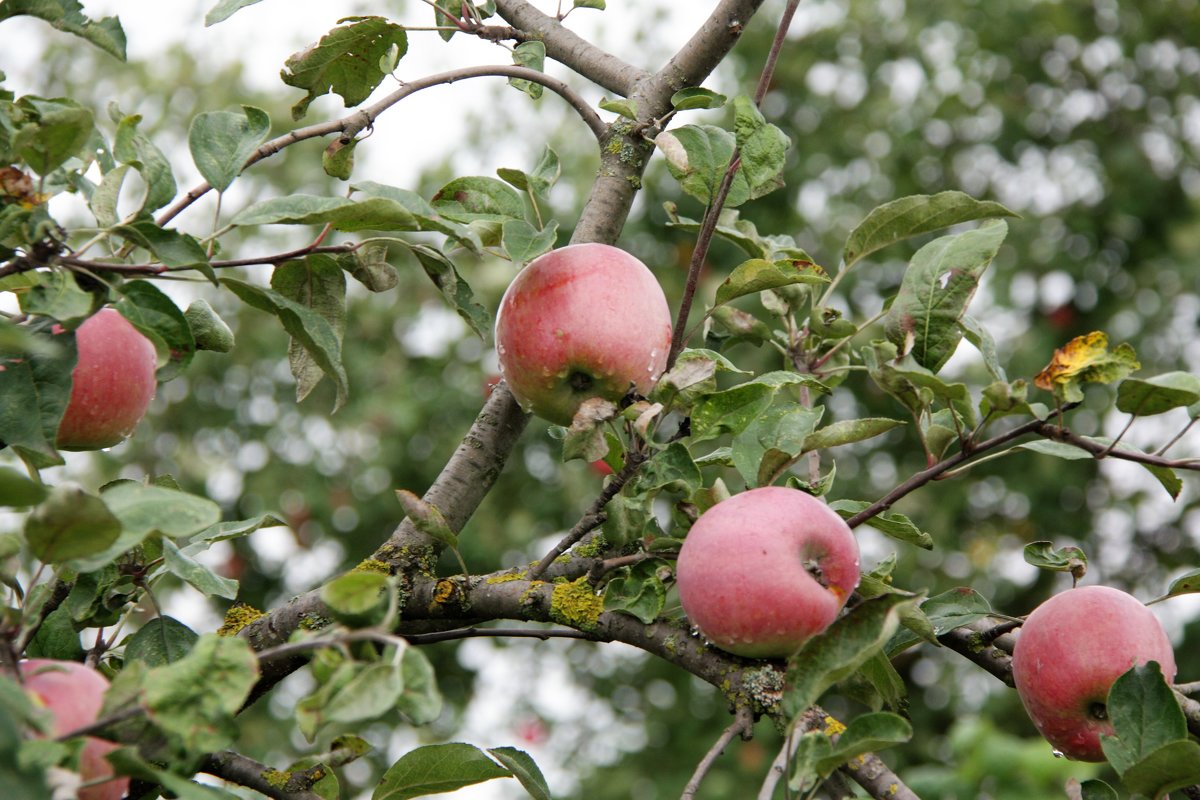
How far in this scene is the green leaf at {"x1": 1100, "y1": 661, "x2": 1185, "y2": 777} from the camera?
2.39 feet

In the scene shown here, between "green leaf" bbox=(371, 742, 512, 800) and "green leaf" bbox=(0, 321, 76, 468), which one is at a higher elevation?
"green leaf" bbox=(0, 321, 76, 468)

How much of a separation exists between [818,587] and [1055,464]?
3.18 metres

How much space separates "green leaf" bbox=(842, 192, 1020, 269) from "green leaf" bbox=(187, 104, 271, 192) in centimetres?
44

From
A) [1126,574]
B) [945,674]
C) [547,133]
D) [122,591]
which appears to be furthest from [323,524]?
[122,591]

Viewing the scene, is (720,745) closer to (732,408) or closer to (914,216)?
(732,408)

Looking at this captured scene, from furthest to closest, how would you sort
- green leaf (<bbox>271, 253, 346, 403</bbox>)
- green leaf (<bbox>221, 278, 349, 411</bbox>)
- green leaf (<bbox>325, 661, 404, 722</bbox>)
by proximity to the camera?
green leaf (<bbox>271, 253, 346, 403</bbox>)
green leaf (<bbox>221, 278, 349, 411</bbox>)
green leaf (<bbox>325, 661, 404, 722</bbox>)

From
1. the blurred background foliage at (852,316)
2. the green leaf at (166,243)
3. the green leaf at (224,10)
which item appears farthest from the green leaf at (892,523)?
the blurred background foliage at (852,316)

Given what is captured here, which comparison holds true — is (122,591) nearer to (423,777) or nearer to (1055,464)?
(423,777)

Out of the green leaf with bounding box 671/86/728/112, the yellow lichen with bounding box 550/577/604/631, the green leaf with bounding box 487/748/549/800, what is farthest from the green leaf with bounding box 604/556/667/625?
the green leaf with bounding box 671/86/728/112

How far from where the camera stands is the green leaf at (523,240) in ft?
A: 2.71

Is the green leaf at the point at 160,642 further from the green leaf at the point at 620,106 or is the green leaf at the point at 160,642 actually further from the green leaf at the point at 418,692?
the green leaf at the point at 620,106

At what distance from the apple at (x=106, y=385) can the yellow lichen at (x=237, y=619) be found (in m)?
0.17

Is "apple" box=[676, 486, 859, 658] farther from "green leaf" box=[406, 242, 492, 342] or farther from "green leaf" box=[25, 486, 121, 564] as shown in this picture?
"green leaf" box=[25, 486, 121, 564]

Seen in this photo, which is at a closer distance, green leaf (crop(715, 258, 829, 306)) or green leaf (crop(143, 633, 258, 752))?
green leaf (crop(143, 633, 258, 752))
